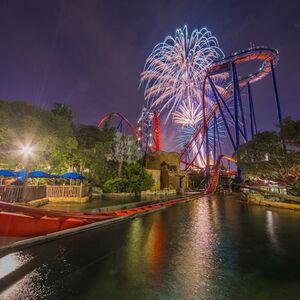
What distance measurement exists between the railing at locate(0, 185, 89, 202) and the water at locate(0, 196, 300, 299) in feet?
23.3

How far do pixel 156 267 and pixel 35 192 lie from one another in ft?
45.2

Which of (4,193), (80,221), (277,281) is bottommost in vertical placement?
(277,281)

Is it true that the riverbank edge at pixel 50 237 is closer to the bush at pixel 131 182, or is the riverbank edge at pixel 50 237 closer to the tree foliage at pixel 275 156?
the tree foliage at pixel 275 156

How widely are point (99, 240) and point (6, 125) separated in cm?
863

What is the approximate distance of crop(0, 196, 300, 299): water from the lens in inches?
157

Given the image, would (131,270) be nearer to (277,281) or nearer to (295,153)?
(277,281)

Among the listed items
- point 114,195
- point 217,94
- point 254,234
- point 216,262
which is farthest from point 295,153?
point 217,94

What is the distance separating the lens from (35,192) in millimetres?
15906

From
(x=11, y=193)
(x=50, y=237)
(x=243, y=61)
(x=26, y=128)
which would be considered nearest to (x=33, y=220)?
(x=50, y=237)

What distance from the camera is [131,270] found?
194 inches

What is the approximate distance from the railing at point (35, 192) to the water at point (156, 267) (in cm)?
709

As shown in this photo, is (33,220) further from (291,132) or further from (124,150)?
(124,150)

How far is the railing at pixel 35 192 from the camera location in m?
12.4

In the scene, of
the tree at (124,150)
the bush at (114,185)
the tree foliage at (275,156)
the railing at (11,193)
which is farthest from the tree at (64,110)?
the tree foliage at (275,156)
